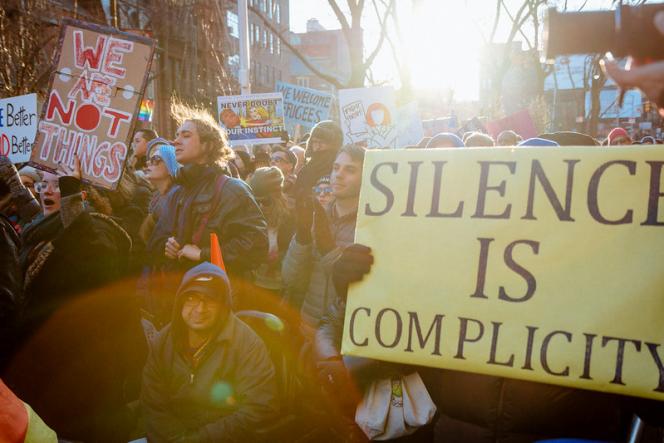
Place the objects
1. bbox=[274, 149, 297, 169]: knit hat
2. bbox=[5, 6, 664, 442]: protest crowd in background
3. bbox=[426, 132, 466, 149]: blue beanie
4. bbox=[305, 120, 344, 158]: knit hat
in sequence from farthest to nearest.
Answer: bbox=[274, 149, 297, 169]: knit hat → bbox=[305, 120, 344, 158]: knit hat → bbox=[426, 132, 466, 149]: blue beanie → bbox=[5, 6, 664, 442]: protest crowd in background

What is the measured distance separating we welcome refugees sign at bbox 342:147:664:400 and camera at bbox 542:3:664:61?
69 centimetres

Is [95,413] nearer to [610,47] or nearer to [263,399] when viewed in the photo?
[263,399]

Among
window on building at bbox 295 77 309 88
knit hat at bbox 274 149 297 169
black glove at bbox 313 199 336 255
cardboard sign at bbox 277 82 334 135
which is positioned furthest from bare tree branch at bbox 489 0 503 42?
window on building at bbox 295 77 309 88

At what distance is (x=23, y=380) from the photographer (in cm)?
362

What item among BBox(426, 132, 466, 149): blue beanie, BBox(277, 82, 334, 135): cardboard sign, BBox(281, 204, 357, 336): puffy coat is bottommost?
BBox(281, 204, 357, 336): puffy coat

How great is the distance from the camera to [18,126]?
735cm

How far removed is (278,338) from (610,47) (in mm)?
2686

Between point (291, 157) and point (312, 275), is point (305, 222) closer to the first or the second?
point (312, 275)

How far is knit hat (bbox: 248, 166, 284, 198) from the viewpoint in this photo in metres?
5.88

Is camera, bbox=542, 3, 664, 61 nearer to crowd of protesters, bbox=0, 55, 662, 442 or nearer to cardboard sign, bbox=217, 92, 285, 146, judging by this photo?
crowd of protesters, bbox=0, 55, 662, 442

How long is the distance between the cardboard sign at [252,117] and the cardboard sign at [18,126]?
357 cm

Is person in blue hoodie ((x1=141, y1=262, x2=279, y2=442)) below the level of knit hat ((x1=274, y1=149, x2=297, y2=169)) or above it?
below

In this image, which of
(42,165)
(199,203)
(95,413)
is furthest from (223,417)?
(42,165)

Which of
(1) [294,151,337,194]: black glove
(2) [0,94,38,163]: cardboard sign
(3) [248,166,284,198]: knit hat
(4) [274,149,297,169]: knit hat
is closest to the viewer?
(1) [294,151,337,194]: black glove
